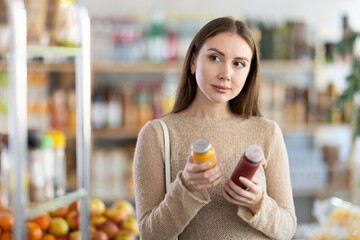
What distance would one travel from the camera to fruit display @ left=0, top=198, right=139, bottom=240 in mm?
1637

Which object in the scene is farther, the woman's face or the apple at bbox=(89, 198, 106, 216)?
the apple at bbox=(89, 198, 106, 216)

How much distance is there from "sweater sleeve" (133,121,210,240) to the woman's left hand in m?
0.05

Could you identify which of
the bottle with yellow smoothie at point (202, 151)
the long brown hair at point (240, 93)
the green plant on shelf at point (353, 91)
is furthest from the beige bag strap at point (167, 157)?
the green plant on shelf at point (353, 91)

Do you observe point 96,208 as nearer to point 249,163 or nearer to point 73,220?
point 73,220

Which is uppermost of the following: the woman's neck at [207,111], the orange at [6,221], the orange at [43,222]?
the woman's neck at [207,111]

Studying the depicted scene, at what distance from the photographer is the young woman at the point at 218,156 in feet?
3.94

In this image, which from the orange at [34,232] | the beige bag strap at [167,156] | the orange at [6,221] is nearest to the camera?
the beige bag strap at [167,156]

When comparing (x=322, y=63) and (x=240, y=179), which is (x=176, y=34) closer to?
(x=322, y=63)

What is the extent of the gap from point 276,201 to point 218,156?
0.18 metres

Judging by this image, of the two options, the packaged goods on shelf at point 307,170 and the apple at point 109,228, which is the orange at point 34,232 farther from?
the packaged goods on shelf at point 307,170

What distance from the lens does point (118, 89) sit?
3.80 m

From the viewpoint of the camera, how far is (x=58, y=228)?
171 centimetres

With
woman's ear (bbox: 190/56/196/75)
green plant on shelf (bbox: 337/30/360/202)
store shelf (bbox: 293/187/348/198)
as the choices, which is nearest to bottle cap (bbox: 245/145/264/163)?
woman's ear (bbox: 190/56/196/75)

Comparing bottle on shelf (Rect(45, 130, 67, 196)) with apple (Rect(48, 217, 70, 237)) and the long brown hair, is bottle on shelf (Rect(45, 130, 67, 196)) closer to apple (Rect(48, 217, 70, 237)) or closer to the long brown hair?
apple (Rect(48, 217, 70, 237))
